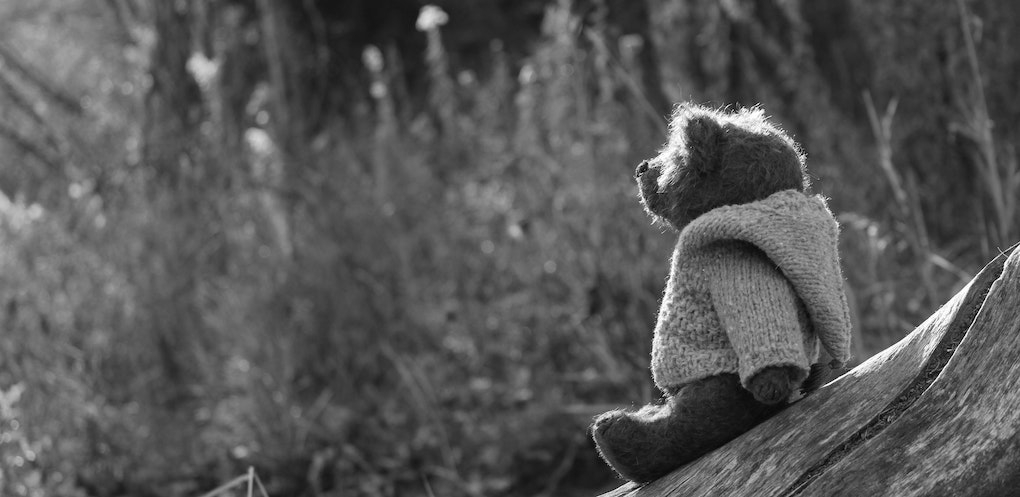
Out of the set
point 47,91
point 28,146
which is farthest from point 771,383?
point 47,91

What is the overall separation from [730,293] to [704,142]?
0.77ft

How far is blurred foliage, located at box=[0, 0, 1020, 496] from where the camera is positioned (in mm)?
3711

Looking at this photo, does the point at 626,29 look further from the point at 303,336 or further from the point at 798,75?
the point at 303,336

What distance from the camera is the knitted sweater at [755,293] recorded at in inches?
62.1

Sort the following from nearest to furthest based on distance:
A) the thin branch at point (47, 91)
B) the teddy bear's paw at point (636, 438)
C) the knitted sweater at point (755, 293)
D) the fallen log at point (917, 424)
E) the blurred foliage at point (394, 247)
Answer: the fallen log at point (917, 424), the knitted sweater at point (755, 293), the teddy bear's paw at point (636, 438), the blurred foliage at point (394, 247), the thin branch at point (47, 91)

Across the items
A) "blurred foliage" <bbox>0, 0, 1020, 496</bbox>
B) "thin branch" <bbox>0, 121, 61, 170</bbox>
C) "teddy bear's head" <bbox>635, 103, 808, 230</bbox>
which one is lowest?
"teddy bear's head" <bbox>635, 103, 808, 230</bbox>

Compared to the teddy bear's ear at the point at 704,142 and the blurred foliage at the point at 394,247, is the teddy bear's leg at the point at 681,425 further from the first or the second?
the blurred foliage at the point at 394,247

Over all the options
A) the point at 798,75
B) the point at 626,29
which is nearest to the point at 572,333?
the point at 798,75

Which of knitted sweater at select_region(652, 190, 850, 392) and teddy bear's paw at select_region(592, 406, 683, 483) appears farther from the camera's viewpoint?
teddy bear's paw at select_region(592, 406, 683, 483)

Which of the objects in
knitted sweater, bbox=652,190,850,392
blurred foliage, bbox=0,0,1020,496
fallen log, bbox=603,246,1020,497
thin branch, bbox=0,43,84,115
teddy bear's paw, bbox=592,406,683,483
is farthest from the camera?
thin branch, bbox=0,43,84,115

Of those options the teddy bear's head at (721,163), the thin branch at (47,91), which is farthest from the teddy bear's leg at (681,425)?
the thin branch at (47,91)

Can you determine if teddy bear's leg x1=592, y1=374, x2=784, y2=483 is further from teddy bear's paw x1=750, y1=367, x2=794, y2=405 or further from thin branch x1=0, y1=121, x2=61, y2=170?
thin branch x1=0, y1=121, x2=61, y2=170

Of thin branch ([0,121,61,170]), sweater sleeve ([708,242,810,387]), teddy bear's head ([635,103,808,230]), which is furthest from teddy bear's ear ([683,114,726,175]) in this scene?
thin branch ([0,121,61,170])

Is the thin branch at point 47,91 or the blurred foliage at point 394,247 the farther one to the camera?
the thin branch at point 47,91
